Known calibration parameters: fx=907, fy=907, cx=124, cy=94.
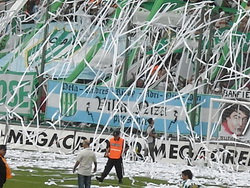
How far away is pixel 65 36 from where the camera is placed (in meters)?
31.2

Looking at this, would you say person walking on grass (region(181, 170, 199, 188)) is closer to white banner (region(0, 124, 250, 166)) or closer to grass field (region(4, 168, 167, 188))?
grass field (region(4, 168, 167, 188))

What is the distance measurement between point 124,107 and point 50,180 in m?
6.13

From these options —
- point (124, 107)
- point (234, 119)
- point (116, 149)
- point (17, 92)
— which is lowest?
point (116, 149)

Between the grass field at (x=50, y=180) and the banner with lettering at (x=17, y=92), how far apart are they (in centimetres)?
532

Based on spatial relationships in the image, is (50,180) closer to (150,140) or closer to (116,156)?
(116,156)

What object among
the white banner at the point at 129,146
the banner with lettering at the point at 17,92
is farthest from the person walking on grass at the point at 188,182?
the banner with lettering at the point at 17,92

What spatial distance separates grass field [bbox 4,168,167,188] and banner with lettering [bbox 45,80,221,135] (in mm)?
3163

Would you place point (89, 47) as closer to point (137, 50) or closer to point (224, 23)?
point (137, 50)

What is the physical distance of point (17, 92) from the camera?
27453 millimetres

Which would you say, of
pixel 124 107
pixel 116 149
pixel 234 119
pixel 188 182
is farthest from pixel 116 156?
pixel 188 182

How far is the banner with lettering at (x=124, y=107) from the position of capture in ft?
81.8

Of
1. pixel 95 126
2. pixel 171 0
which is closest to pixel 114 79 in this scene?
pixel 95 126

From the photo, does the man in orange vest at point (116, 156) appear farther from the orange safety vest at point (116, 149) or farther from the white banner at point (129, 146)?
the white banner at point (129, 146)

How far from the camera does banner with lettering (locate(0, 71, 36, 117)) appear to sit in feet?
89.5
